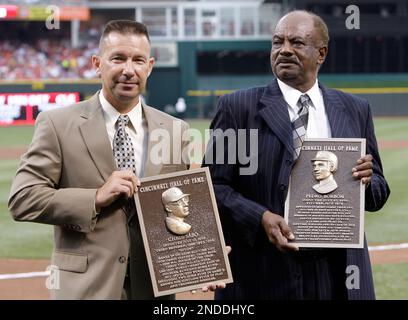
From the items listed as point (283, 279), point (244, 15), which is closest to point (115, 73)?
point (283, 279)

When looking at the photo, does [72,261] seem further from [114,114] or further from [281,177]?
[281,177]

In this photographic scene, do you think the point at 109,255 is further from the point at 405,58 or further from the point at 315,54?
the point at 405,58

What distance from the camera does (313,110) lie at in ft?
10.8

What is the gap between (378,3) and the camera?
1334 inches

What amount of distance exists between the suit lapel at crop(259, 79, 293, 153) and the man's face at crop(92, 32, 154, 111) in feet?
1.94

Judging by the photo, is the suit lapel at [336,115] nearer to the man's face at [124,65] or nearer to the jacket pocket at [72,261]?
the man's face at [124,65]


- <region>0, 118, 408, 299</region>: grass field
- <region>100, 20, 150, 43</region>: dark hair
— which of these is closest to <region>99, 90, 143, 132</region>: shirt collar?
<region>100, 20, 150, 43</region>: dark hair

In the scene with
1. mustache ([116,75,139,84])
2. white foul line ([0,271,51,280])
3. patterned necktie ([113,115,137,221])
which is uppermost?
mustache ([116,75,139,84])

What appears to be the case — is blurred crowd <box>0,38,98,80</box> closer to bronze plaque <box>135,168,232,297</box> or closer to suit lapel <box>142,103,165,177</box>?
suit lapel <box>142,103,165,177</box>

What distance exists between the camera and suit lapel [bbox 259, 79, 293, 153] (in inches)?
126

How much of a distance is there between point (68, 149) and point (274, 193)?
0.89 m

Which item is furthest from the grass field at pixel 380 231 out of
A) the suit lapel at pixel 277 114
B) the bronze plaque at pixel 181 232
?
the bronze plaque at pixel 181 232

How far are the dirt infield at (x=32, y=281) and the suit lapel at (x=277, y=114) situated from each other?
3.32 m

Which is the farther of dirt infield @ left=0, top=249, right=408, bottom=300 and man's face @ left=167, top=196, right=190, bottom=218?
dirt infield @ left=0, top=249, right=408, bottom=300
